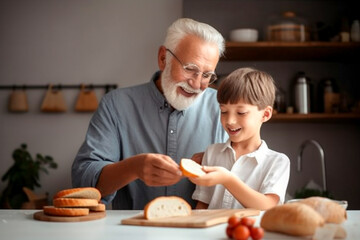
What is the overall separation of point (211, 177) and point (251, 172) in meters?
0.36

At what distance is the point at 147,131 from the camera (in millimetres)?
2213

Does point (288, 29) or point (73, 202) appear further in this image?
point (288, 29)

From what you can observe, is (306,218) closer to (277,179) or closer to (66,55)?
(277,179)

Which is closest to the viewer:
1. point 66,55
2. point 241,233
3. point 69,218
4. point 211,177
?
point 241,233

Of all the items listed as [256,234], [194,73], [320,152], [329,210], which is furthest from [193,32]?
[320,152]

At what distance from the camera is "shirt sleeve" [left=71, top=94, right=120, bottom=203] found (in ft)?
6.34

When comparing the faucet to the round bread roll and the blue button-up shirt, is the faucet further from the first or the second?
the round bread roll

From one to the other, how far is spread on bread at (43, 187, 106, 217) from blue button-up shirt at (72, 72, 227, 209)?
1.92 ft

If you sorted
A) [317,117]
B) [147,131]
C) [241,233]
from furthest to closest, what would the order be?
[317,117] → [147,131] → [241,233]

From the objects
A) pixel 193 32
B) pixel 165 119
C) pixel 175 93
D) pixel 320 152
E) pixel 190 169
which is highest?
pixel 193 32

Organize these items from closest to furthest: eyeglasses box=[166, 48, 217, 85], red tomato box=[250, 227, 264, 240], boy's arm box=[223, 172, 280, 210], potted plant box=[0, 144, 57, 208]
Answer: red tomato box=[250, 227, 264, 240]
boy's arm box=[223, 172, 280, 210]
eyeglasses box=[166, 48, 217, 85]
potted plant box=[0, 144, 57, 208]

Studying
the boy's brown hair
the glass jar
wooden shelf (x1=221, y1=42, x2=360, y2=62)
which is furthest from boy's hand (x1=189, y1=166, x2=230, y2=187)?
the glass jar

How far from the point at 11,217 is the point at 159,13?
3.14 m

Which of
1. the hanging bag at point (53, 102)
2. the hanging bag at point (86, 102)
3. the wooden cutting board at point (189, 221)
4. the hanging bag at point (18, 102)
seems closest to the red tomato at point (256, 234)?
the wooden cutting board at point (189, 221)
